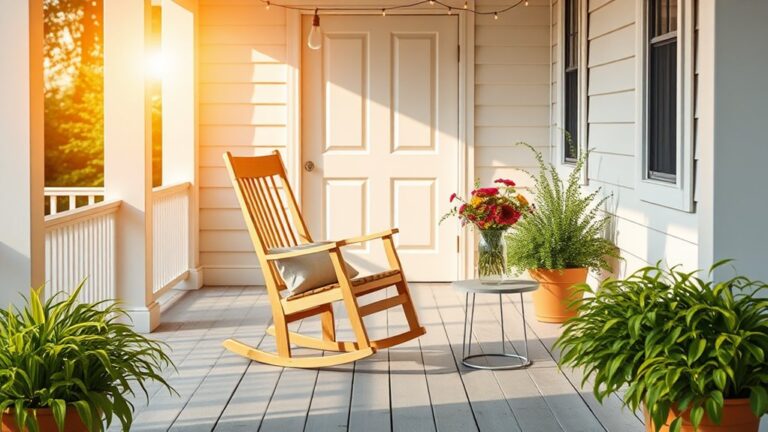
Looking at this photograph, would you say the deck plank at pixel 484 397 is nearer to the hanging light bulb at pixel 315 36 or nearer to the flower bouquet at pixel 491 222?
the flower bouquet at pixel 491 222

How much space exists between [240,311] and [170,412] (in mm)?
2441

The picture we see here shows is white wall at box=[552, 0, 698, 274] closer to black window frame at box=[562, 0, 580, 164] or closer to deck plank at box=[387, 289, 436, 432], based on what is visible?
black window frame at box=[562, 0, 580, 164]

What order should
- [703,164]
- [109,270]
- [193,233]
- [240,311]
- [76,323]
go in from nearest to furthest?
[76,323], [703,164], [109,270], [240,311], [193,233]

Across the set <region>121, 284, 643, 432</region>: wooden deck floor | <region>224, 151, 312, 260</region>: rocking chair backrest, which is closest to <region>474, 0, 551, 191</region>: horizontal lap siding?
<region>121, 284, 643, 432</region>: wooden deck floor

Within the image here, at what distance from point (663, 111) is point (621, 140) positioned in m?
0.70

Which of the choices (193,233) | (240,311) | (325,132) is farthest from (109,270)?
(325,132)

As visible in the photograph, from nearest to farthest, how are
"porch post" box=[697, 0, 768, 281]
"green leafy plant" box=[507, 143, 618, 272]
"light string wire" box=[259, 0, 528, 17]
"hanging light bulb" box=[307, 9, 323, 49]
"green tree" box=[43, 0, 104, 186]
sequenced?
"porch post" box=[697, 0, 768, 281], "green leafy plant" box=[507, 143, 618, 272], "hanging light bulb" box=[307, 9, 323, 49], "light string wire" box=[259, 0, 528, 17], "green tree" box=[43, 0, 104, 186]

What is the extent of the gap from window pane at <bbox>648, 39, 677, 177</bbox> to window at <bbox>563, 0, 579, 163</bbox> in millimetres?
1592

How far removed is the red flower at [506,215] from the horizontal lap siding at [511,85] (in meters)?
2.60

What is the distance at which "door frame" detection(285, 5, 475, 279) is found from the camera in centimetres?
748

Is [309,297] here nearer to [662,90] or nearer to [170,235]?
[662,90]

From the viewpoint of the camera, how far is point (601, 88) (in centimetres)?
597

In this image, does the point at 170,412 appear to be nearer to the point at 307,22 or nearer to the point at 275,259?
the point at 275,259

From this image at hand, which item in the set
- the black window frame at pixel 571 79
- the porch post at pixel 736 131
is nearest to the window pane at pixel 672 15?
the porch post at pixel 736 131
